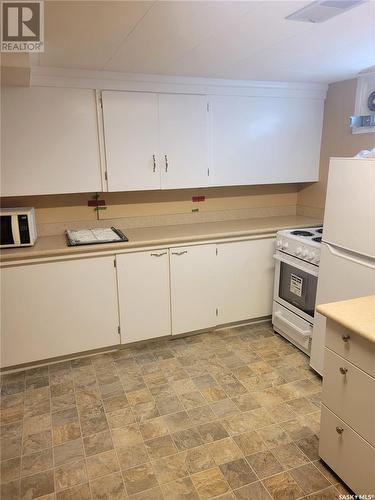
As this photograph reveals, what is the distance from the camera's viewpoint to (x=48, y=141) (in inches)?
106

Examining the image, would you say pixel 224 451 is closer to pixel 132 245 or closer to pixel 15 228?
pixel 132 245

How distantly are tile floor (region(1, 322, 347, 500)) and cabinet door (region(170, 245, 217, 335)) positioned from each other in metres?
0.23

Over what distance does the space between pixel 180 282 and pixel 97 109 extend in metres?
1.52

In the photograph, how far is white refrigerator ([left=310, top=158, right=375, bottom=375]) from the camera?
80.6 inches

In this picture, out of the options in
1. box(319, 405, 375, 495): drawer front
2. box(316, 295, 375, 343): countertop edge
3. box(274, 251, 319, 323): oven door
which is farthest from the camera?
box(274, 251, 319, 323): oven door

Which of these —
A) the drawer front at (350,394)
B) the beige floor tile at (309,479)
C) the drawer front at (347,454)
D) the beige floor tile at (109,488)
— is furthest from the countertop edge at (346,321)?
the beige floor tile at (109,488)

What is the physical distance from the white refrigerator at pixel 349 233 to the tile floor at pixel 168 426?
2.55 feet

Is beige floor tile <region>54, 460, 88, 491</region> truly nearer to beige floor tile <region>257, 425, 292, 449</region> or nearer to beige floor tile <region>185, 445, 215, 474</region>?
beige floor tile <region>185, 445, 215, 474</region>

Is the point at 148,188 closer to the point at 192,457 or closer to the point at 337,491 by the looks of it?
the point at 192,457

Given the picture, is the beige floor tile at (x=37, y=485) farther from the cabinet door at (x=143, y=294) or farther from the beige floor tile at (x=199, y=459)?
the cabinet door at (x=143, y=294)

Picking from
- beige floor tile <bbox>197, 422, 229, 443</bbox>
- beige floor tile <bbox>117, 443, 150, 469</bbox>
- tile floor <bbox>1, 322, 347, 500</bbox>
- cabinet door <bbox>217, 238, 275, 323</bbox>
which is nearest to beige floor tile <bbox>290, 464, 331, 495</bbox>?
tile floor <bbox>1, 322, 347, 500</bbox>

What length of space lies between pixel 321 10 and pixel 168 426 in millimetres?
2329

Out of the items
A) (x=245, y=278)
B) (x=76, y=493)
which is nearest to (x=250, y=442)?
(x=76, y=493)

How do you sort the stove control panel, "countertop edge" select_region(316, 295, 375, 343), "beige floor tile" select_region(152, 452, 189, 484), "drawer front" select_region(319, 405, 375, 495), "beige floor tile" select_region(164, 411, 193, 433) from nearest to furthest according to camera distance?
"countertop edge" select_region(316, 295, 375, 343) < "drawer front" select_region(319, 405, 375, 495) < "beige floor tile" select_region(152, 452, 189, 484) < "beige floor tile" select_region(164, 411, 193, 433) < the stove control panel
